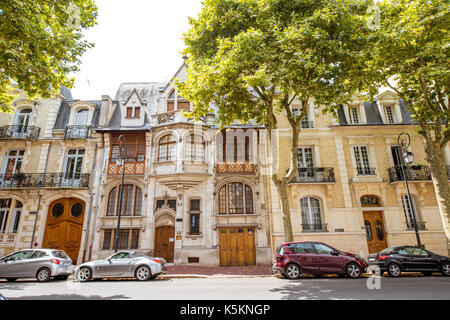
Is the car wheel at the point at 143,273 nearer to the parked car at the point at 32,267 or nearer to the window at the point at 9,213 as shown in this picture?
the parked car at the point at 32,267

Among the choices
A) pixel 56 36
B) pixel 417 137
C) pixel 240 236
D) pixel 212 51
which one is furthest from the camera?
pixel 417 137

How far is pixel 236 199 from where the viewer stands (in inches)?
717

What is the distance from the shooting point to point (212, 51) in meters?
12.8

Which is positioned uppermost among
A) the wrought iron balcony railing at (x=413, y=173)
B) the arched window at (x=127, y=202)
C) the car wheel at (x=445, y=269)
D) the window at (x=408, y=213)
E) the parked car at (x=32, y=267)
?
the wrought iron balcony railing at (x=413, y=173)

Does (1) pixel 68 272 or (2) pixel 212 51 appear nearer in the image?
(1) pixel 68 272

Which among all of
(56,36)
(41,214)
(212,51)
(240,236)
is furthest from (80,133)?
(240,236)

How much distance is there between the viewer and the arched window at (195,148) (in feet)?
60.5

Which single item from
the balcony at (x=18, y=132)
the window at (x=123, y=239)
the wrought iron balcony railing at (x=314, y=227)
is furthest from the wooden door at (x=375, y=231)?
the balcony at (x=18, y=132)

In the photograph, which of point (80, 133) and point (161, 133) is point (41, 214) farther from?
point (161, 133)

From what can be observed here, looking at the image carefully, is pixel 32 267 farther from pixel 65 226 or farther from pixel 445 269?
pixel 445 269

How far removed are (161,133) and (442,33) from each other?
17.4 metres

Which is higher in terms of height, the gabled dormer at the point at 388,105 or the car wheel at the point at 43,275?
the gabled dormer at the point at 388,105

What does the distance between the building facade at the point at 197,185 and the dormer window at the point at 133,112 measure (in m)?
0.08

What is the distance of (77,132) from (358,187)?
71.9 ft
